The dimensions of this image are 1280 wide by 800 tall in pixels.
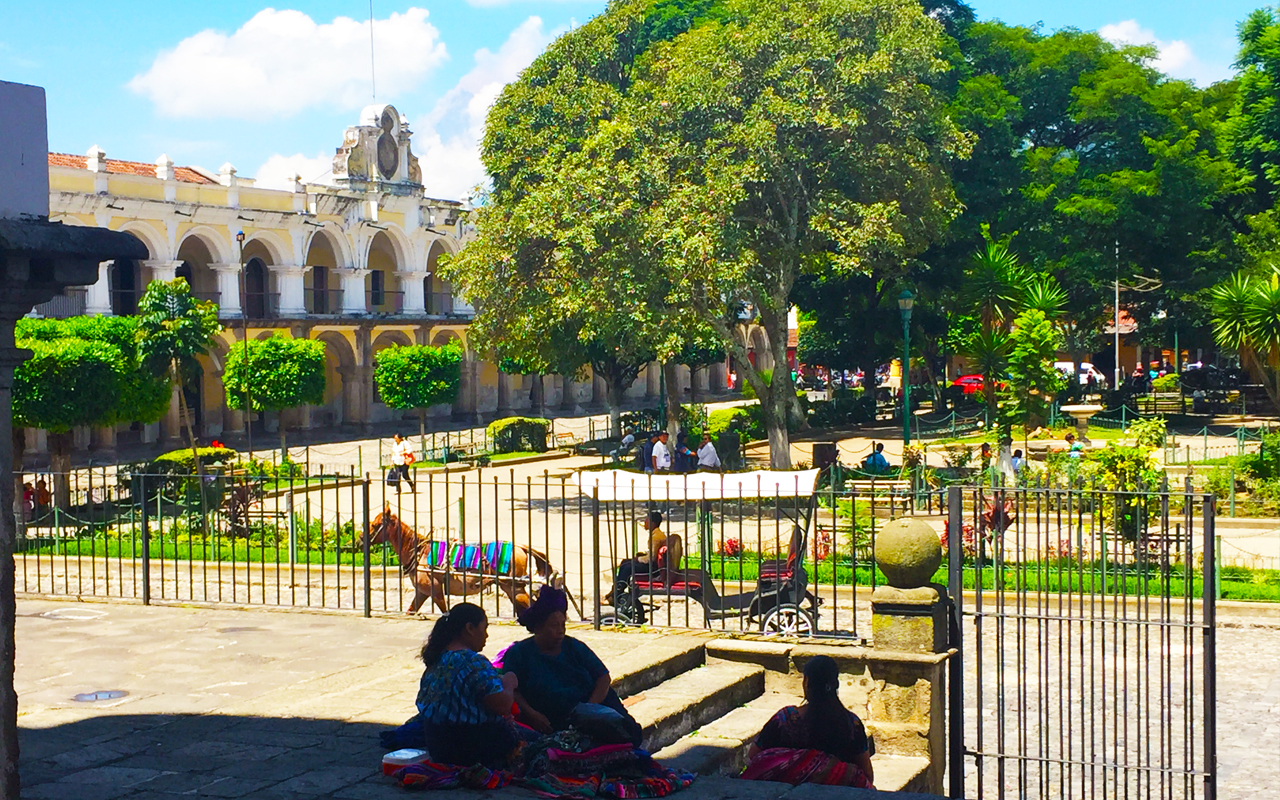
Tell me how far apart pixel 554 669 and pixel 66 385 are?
55.4 feet

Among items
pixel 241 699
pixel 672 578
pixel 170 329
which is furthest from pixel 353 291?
pixel 241 699

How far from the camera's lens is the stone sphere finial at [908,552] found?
8109mm

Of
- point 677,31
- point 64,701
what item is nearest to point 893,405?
point 677,31

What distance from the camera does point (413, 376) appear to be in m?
36.1

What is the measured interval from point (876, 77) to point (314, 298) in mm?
25257

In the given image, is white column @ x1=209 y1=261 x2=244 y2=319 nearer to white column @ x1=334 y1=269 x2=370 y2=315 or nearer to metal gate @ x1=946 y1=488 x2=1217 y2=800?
white column @ x1=334 y1=269 x2=370 y2=315

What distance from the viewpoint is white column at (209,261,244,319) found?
3794cm

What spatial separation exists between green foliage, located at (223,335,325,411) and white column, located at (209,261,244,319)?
5.60 meters

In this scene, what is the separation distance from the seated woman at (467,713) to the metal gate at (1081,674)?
2525 mm

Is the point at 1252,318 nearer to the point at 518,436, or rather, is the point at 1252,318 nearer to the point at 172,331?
the point at 518,436

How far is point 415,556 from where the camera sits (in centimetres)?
1180

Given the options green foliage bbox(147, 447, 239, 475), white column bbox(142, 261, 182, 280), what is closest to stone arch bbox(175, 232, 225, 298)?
white column bbox(142, 261, 182, 280)

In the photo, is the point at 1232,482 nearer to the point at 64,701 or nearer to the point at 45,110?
the point at 64,701

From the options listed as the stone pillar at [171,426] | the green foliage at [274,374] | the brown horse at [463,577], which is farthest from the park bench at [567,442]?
the brown horse at [463,577]
